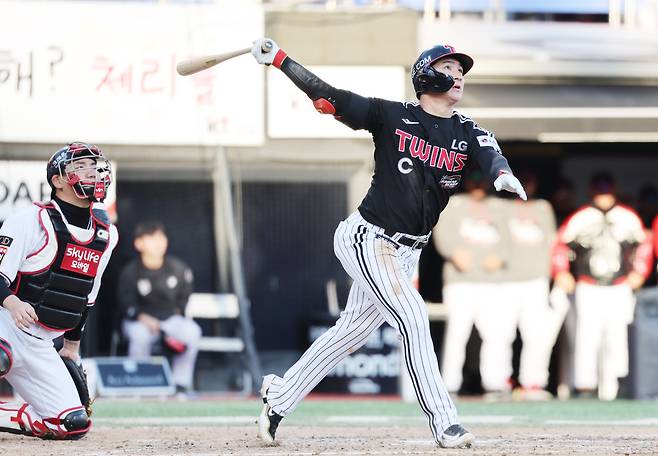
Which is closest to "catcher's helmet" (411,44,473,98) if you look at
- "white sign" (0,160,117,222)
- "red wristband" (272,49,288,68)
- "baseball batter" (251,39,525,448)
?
"baseball batter" (251,39,525,448)

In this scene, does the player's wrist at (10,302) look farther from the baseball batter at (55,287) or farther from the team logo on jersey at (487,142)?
the team logo on jersey at (487,142)

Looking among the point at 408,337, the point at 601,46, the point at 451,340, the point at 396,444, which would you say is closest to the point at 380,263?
the point at 408,337

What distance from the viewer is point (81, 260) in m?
7.33

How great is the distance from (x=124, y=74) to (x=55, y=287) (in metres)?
5.99

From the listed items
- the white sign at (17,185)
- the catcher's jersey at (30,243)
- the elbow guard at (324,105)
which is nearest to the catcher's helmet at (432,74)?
the elbow guard at (324,105)

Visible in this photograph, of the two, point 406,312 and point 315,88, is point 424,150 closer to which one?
point 315,88

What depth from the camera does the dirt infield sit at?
6.39 meters

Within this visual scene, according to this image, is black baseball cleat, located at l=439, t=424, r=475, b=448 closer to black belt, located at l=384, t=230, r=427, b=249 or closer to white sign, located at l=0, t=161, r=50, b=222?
black belt, located at l=384, t=230, r=427, b=249


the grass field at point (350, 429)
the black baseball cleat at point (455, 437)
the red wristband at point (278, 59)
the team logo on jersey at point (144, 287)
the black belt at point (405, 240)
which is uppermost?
the red wristband at point (278, 59)

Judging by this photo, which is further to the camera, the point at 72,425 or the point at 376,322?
the point at 72,425

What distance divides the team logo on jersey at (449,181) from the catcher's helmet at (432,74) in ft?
1.32

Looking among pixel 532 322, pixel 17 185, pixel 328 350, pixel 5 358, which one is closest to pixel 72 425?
pixel 5 358

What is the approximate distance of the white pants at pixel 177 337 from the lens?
12.7m

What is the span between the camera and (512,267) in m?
13.0
